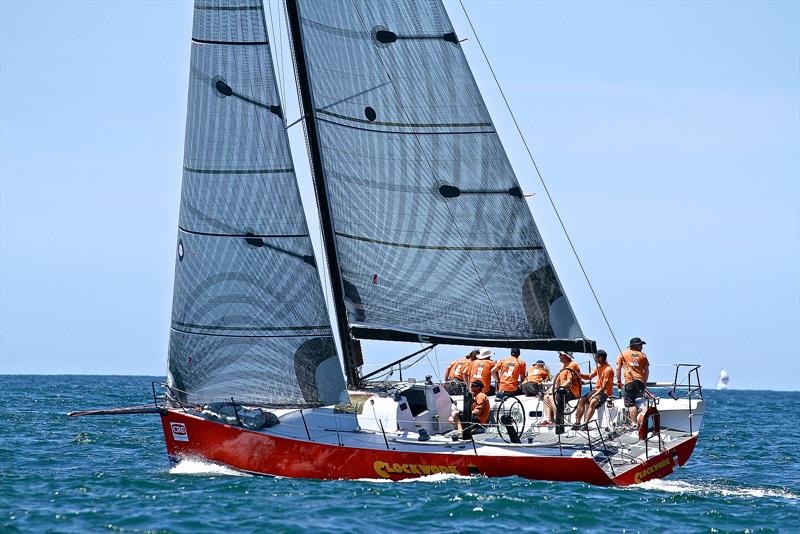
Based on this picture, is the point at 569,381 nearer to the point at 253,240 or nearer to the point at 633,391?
the point at 633,391

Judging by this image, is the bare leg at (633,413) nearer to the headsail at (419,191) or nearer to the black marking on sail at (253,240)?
the headsail at (419,191)

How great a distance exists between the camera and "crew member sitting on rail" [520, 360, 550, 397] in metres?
21.0

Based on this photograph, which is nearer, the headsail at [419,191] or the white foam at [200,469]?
the white foam at [200,469]

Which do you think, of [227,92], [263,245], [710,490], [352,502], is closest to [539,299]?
[710,490]

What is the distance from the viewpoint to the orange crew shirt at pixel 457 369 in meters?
22.3

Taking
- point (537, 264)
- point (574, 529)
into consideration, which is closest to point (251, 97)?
point (537, 264)

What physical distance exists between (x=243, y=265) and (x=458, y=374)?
17.9 ft

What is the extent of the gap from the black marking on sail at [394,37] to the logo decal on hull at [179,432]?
7044 millimetres

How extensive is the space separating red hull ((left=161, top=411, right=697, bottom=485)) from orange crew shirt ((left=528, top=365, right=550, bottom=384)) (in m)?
3.03

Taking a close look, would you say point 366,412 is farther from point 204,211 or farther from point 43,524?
point 43,524

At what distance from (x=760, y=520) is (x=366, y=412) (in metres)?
6.37

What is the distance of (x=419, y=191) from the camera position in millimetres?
19641

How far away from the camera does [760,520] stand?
52.2 ft

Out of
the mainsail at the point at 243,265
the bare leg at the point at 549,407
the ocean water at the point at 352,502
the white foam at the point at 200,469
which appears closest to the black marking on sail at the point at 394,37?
the mainsail at the point at 243,265
